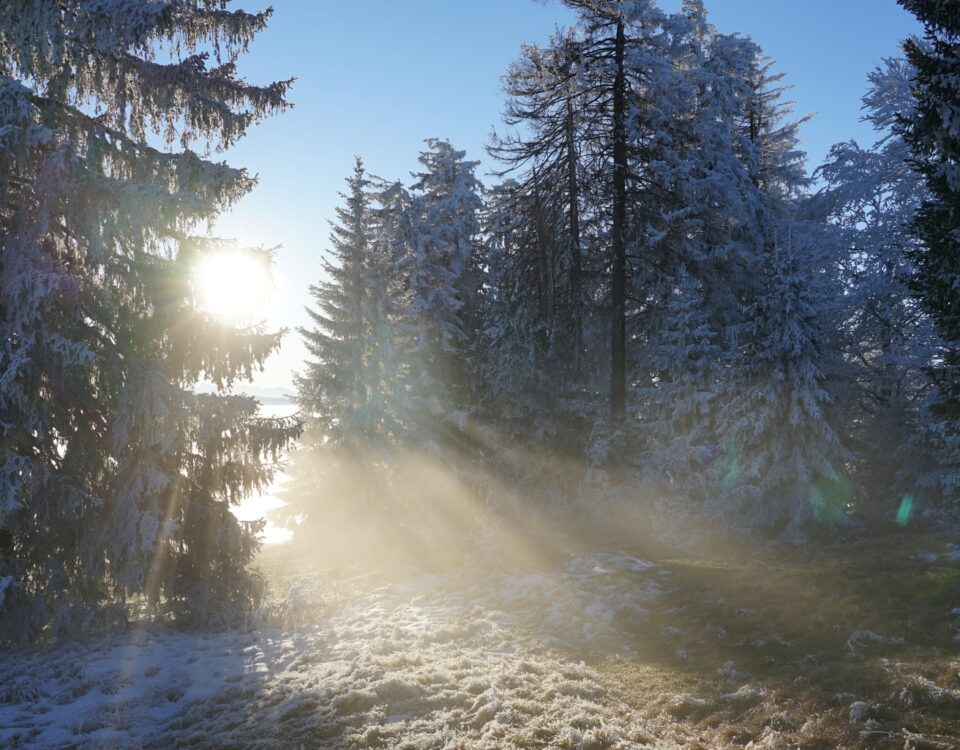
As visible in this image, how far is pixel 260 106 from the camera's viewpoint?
1027cm

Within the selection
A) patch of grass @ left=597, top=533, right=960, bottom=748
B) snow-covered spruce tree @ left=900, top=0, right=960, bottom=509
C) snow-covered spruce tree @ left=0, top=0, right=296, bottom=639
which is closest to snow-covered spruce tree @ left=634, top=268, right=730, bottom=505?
patch of grass @ left=597, top=533, right=960, bottom=748

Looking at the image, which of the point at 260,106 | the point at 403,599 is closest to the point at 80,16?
the point at 260,106

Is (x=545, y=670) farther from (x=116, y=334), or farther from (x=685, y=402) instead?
(x=685, y=402)

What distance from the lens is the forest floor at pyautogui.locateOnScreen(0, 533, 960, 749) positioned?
5.51 m

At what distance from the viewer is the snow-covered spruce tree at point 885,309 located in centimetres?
1652

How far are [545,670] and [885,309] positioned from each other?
15.5 metres


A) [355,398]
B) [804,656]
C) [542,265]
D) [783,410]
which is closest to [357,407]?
[355,398]

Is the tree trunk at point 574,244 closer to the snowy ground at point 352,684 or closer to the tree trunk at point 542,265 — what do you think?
the tree trunk at point 542,265

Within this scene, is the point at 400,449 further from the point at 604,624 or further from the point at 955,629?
the point at 955,629

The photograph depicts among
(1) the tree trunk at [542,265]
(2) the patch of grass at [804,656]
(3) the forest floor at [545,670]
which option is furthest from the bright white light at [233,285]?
(1) the tree trunk at [542,265]

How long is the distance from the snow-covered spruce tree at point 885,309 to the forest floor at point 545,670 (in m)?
6.47

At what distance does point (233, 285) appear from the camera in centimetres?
972

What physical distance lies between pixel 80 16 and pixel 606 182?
48.8 feet

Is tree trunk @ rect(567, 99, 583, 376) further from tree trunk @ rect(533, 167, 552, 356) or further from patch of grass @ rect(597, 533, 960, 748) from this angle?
patch of grass @ rect(597, 533, 960, 748)
